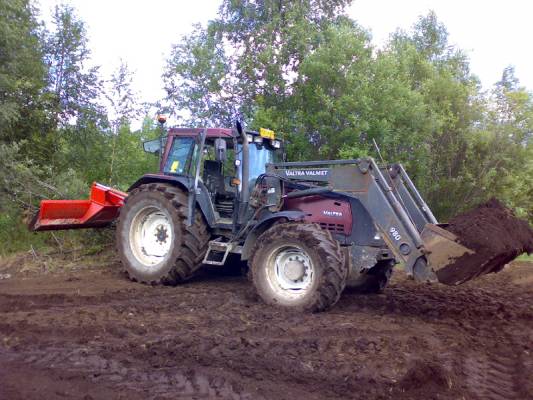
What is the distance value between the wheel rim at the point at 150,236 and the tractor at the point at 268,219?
0.02 metres

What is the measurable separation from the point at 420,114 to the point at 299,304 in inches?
362

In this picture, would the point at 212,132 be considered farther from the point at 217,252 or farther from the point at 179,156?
the point at 217,252

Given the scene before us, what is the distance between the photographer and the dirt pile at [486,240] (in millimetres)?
6227

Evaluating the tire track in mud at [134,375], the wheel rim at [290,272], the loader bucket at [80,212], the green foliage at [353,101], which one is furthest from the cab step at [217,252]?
the green foliage at [353,101]

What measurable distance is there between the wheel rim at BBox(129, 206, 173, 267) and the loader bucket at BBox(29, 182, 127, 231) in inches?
35.5

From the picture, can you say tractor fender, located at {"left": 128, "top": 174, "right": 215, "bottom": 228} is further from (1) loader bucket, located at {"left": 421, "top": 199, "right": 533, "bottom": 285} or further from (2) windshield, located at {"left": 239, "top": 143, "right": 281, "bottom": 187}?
(1) loader bucket, located at {"left": 421, "top": 199, "right": 533, "bottom": 285}

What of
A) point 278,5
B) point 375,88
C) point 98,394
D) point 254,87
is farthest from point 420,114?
point 98,394

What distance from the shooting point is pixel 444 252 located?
6.37 meters

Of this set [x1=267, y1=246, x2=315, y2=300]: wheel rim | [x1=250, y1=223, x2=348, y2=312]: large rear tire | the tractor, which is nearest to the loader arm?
the tractor

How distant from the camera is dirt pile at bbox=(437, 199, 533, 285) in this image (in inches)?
245

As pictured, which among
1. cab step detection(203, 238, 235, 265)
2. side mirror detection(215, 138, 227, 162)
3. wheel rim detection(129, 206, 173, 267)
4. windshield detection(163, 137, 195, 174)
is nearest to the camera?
side mirror detection(215, 138, 227, 162)

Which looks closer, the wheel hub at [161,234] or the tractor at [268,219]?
the tractor at [268,219]

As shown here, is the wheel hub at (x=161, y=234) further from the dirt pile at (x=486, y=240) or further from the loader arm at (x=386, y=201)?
the dirt pile at (x=486, y=240)

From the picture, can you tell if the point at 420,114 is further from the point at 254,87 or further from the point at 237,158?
the point at 237,158
